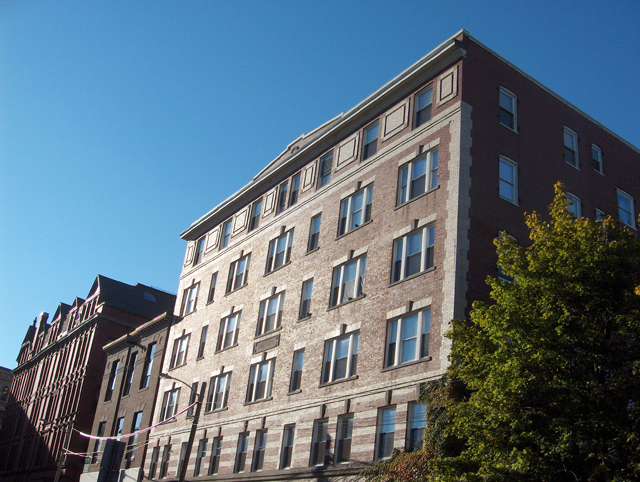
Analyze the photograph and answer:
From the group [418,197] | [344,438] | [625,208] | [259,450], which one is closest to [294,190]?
[418,197]

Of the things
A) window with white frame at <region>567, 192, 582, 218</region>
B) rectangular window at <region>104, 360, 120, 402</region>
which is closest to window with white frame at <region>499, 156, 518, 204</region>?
window with white frame at <region>567, 192, 582, 218</region>

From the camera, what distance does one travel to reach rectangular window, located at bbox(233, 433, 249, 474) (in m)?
33.6

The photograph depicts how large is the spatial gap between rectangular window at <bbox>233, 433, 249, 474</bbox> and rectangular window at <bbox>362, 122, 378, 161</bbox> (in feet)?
49.0

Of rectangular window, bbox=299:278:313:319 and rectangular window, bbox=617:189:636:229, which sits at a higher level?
rectangular window, bbox=617:189:636:229

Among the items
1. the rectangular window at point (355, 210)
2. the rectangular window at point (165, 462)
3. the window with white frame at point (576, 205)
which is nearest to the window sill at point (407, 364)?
the rectangular window at point (355, 210)

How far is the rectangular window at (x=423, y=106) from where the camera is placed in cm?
3127

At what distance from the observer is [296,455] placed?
97.1ft

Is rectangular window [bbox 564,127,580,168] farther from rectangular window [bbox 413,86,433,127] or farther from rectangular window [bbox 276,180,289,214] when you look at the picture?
rectangular window [bbox 276,180,289,214]

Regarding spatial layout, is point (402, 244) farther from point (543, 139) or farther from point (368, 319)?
point (543, 139)

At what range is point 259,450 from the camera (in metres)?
32.7

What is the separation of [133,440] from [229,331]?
12.2 m

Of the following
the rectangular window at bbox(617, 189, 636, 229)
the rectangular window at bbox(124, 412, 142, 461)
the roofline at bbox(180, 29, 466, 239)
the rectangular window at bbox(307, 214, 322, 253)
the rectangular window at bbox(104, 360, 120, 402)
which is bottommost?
the rectangular window at bbox(124, 412, 142, 461)

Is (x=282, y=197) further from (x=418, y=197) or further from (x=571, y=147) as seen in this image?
(x=571, y=147)

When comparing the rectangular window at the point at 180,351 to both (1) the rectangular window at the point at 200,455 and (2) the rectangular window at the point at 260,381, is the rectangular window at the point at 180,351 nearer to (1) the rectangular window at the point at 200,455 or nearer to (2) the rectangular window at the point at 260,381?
(1) the rectangular window at the point at 200,455
